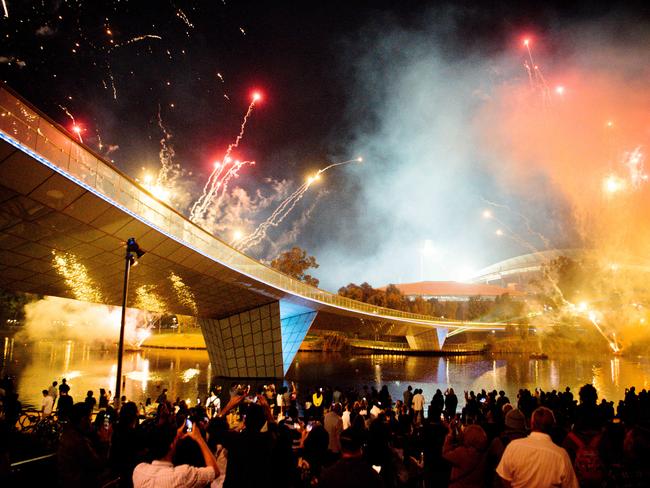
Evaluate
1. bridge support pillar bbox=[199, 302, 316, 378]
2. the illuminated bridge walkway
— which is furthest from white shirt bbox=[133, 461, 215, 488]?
bridge support pillar bbox=[199, 302, 316, 378]

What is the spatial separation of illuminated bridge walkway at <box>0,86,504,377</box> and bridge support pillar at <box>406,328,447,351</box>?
1702 inches

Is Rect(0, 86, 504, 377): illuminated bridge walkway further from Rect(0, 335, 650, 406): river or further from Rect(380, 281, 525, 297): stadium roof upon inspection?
Rect(380, 281, 525, 297): stadium roof

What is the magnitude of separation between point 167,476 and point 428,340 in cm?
7926

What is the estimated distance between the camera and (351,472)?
3141 mm

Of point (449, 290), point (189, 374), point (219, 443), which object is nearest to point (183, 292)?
point (189, 374)

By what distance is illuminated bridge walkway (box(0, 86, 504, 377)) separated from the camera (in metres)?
11.8

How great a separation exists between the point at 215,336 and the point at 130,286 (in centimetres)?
1404

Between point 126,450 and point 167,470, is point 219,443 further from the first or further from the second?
point 126,450

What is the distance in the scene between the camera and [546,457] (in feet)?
13.3

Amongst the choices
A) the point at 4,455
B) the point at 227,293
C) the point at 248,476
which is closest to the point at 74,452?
the point at 4,455

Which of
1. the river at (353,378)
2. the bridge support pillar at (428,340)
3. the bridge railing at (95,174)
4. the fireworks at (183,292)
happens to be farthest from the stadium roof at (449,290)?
the bridge railing at (95,174)

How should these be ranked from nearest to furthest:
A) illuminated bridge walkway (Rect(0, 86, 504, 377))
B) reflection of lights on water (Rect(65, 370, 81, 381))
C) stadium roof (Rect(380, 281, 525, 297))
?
illuminated bridge walkway (Rect(0, 86, 504, 377)) → reflection of lights on water (Rect(65, 370, 81, 381)) → stadium roof (Rect(380, 281, 525, 297))

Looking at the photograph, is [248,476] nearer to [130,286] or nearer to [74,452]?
[74,452]

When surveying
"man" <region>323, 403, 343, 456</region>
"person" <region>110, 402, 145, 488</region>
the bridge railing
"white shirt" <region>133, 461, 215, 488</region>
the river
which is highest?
the bridge railing
